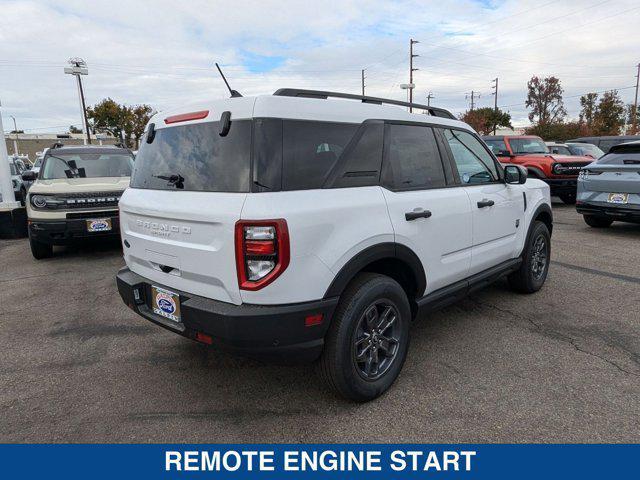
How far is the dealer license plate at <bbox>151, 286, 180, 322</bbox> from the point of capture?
2.68 m

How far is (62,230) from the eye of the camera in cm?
628

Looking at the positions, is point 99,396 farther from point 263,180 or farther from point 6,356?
point 263,180

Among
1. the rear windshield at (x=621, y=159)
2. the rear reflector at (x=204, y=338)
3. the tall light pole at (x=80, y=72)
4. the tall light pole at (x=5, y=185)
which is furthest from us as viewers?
the tall light pole at (x=80, y=72)

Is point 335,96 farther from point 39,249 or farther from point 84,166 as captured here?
point 84,166

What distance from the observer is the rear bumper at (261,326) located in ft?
7.59

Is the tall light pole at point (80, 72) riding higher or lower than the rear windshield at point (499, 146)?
higher

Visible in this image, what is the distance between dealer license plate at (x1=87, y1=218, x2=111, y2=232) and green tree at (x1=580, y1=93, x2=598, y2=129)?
54012 mm

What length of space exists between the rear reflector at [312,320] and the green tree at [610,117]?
51.8 m

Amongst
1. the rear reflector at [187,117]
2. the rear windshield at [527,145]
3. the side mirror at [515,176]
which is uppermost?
the rear reflector at [187,117]

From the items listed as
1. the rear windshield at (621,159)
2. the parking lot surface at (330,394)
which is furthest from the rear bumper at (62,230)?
the rear windshield at (621,159)

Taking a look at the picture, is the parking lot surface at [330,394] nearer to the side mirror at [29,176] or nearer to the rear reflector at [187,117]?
the rear reflector at [187,117]

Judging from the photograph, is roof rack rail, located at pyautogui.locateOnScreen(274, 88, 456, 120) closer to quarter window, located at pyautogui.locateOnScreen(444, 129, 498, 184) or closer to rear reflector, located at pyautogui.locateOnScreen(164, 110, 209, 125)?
quarter window, located at pyautogui.locateOnScreen(444, 129, 498, 184)

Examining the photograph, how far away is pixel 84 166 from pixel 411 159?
634cm

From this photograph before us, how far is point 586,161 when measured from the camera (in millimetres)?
11234
